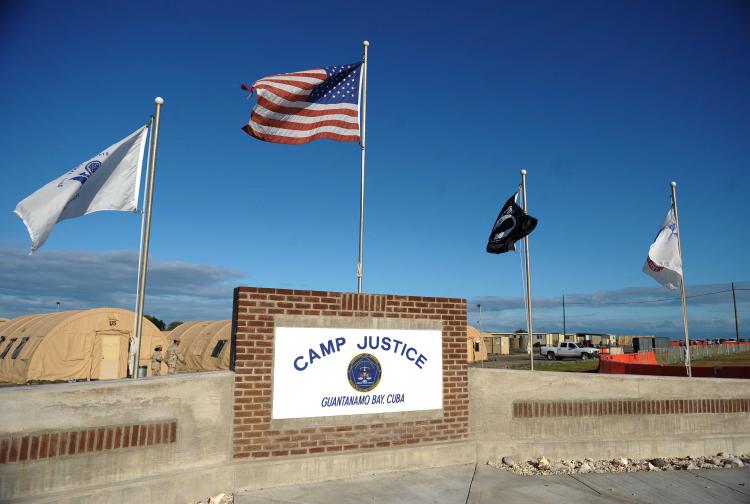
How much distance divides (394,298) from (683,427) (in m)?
5.71

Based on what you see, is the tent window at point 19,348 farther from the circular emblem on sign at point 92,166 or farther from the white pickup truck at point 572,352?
the white pickup truck at point 572,352

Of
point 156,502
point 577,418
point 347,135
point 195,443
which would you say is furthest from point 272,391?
point 577,418

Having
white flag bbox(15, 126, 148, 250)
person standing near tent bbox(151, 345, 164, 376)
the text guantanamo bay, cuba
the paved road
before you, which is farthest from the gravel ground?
person standing near tent bbox(151, 345, 164, 376)

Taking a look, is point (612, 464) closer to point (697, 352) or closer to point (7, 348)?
point (7, 348)


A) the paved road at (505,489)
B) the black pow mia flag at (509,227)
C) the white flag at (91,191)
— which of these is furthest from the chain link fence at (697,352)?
the white flag at (91,191)

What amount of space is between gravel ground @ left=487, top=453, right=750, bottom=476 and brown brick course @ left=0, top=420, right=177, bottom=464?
463 centimetres

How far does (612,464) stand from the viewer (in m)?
8.21

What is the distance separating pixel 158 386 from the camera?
19.4ft

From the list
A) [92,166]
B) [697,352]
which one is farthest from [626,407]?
[697,352]

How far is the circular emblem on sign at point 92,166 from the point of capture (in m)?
7.13

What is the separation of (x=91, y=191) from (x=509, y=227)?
7.27 metres

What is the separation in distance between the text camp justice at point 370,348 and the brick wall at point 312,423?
336 mm

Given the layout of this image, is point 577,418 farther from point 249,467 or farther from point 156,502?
point 156,502

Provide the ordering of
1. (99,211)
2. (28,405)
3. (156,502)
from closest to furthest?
(28,405), (156,502), (99,211)
